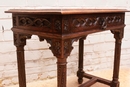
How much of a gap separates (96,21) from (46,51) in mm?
819

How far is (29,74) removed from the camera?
5.79 ft

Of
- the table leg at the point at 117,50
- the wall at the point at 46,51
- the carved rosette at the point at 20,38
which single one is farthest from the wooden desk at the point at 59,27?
the wall at the point at 46,51

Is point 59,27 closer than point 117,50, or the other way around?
point 59,27

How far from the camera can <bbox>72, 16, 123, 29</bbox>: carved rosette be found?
3.02 ft

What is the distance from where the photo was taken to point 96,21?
109 cm

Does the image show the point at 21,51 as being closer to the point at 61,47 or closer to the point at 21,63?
the point at 21,63

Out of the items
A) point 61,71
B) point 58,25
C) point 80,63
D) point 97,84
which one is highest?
point 58,25

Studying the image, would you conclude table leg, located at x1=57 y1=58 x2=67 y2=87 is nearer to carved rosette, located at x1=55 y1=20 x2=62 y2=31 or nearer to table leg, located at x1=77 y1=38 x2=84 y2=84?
carved rosette, located at x1=55 y1=20 x2=62 y2=31

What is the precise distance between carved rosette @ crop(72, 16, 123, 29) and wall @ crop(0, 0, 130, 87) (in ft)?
1.99

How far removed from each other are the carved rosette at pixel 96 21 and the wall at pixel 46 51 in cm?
61

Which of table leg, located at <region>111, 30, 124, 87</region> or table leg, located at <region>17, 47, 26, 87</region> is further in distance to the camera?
table leg, located at <region>111, 30, 124, 87</region>

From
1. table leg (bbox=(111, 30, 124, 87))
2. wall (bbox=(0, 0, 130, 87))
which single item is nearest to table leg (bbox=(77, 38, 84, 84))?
wall (bbox=(0, 0, 130, 87))

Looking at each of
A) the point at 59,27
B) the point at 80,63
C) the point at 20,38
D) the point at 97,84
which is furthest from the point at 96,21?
the point at 97,84
